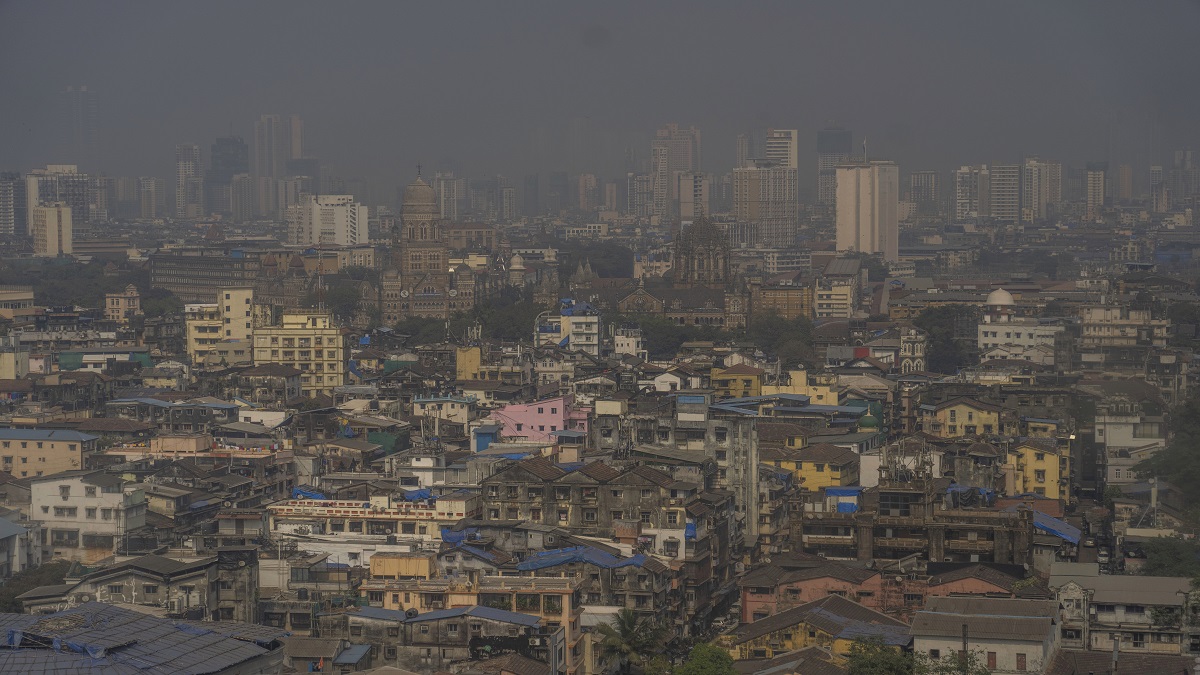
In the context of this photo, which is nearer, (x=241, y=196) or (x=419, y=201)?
(x=419, y=201)

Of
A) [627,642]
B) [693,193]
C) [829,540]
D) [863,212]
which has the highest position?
[693,193]

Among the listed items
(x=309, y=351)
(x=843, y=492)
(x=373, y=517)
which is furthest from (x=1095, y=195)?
(x=373, y=517)

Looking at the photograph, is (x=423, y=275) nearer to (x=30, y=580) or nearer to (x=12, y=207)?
(x=30, y=580)

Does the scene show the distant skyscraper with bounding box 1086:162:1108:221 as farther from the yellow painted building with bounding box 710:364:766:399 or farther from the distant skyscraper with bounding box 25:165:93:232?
the yellow painted building with bounding box 710:364:766:399

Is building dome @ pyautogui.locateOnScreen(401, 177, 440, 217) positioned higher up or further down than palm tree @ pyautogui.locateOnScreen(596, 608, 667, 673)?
higher up

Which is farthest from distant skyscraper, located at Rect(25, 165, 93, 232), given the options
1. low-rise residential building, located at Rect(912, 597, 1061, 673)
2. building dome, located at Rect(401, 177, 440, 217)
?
low-rise residential building, located at Rect(912, 597, 1061, 673)

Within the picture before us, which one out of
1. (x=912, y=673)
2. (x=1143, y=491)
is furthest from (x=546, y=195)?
(x=912, y=673)

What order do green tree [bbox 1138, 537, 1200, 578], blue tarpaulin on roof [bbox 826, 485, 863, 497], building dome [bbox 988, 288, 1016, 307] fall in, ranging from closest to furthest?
green tree [bbox 1138, 537, 1200, 578] → blue tarpaulin on roof [bbox 826, 485, 863, 497] → building dome [bbox 988, 288, 1016, 307]

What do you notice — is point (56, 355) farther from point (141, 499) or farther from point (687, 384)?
point (141, 499)
